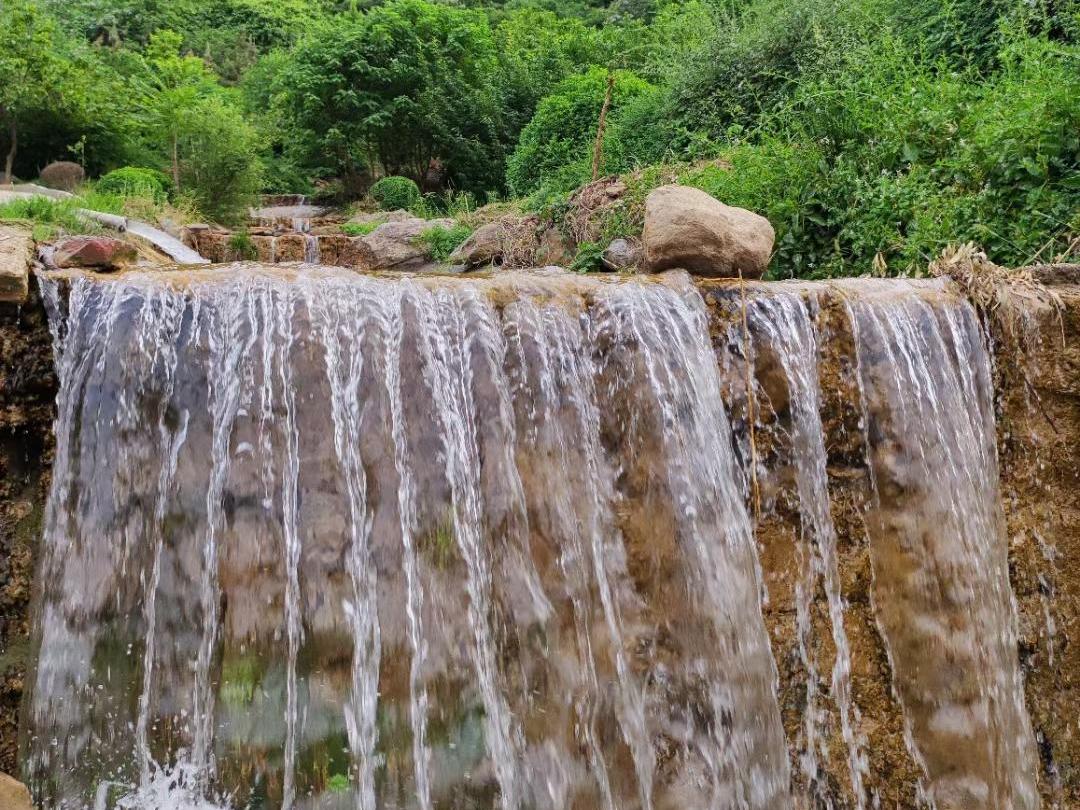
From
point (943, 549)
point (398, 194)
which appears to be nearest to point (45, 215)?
point (943, 549)

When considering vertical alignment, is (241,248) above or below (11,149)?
below

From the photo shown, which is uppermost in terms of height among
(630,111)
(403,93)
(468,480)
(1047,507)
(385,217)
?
(630,111)

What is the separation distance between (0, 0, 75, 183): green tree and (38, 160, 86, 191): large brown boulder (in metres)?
0.43

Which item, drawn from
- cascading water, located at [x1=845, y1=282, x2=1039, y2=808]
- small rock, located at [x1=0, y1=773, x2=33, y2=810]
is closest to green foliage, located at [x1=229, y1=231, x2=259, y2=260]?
cascading water, located at [x1=845, y1=282, x2=1039, y2=808]

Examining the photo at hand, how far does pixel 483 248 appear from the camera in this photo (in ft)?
26.1

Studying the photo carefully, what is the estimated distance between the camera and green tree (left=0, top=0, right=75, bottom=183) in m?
9.95

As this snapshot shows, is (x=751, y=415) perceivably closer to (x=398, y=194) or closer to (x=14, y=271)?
(x=14, y=271)

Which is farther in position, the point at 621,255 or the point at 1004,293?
the point at 621,255

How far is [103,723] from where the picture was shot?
236 cm

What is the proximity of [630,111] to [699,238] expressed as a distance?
6845mm

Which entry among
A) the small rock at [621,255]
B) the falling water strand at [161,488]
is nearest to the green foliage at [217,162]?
the small rock at [621,255]

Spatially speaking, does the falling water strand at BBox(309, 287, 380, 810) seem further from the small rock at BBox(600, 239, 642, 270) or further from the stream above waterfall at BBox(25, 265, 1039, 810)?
the small rock at BBox(600, 239, 642, 270)

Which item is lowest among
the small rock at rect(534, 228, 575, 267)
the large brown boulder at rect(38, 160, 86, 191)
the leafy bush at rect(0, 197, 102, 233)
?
the large brown boulder at rect(38, 160, 86, 191)

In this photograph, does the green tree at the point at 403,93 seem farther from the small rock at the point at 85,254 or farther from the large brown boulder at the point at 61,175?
the small rock at the point at 85,254
